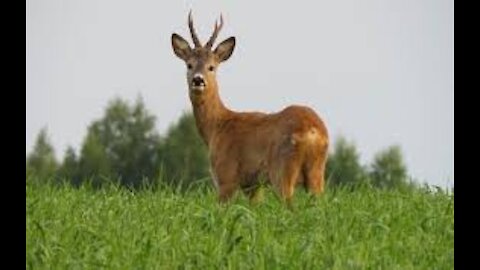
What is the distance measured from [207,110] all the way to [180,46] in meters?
0.80

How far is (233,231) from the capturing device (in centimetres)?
998

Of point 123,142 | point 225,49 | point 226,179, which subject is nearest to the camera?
point 226,179

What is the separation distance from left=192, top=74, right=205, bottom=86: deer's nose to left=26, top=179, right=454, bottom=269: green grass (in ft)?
5.08

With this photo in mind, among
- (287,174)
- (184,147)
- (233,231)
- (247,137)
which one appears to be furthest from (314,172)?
(184,147)

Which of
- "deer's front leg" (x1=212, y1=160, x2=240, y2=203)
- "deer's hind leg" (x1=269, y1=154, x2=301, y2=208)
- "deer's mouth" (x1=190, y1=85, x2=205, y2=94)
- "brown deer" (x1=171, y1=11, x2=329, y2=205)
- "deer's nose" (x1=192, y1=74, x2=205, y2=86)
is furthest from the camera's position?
"deer's mouth" (x1=190, y1=85, x2=205, y2=94)

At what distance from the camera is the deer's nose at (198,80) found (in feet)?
46.5

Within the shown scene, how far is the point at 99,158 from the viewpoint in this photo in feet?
194

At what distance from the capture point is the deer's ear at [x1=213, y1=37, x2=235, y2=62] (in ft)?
47.9

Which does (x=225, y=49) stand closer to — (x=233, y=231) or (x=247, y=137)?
(x=247, y=137)

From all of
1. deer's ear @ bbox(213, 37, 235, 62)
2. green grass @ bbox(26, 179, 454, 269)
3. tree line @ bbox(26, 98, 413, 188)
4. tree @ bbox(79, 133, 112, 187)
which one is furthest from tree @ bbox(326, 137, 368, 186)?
green grass @ bbox(26, 179, 454, 269)

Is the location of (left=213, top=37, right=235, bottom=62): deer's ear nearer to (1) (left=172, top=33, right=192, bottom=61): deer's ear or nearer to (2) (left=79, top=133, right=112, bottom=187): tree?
(1) (left=172, top=33, right=192, bottom=61): deer's ear
